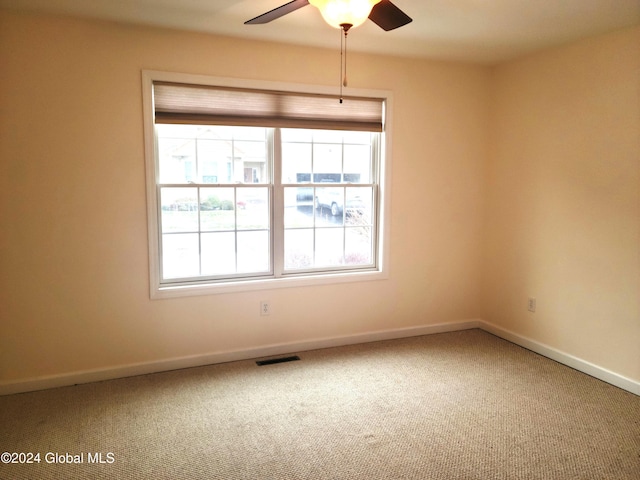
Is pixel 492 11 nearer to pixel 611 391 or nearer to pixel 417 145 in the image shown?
pixel 417 145

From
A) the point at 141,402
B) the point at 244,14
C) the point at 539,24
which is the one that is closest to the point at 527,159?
the point at 539,24

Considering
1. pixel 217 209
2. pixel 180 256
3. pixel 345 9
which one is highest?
pixel 345 9

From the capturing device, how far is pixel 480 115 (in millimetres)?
4328

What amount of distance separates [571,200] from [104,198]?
3412 millimetres

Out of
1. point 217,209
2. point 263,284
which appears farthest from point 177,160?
point 263,284

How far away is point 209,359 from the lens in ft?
11.8

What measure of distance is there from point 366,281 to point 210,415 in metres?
1.79

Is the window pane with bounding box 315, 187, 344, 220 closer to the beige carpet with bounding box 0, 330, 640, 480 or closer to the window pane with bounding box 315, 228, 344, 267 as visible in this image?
the window pane with bounding box 315, 228, 344, 267

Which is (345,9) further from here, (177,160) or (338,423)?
(338,423)

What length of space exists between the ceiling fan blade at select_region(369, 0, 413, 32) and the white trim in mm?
2775

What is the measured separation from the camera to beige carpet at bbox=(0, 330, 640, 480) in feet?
7.65

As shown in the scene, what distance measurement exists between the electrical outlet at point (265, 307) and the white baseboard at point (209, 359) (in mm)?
275

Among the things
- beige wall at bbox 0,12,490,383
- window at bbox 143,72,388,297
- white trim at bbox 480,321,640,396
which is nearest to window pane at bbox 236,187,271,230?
window at bbox 143,72,388,297

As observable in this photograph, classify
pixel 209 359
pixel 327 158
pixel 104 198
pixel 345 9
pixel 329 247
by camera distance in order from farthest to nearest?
pixel 329 247, pixel 327 158, pixel 209 359, pixel 104 198, pixel 345 9
